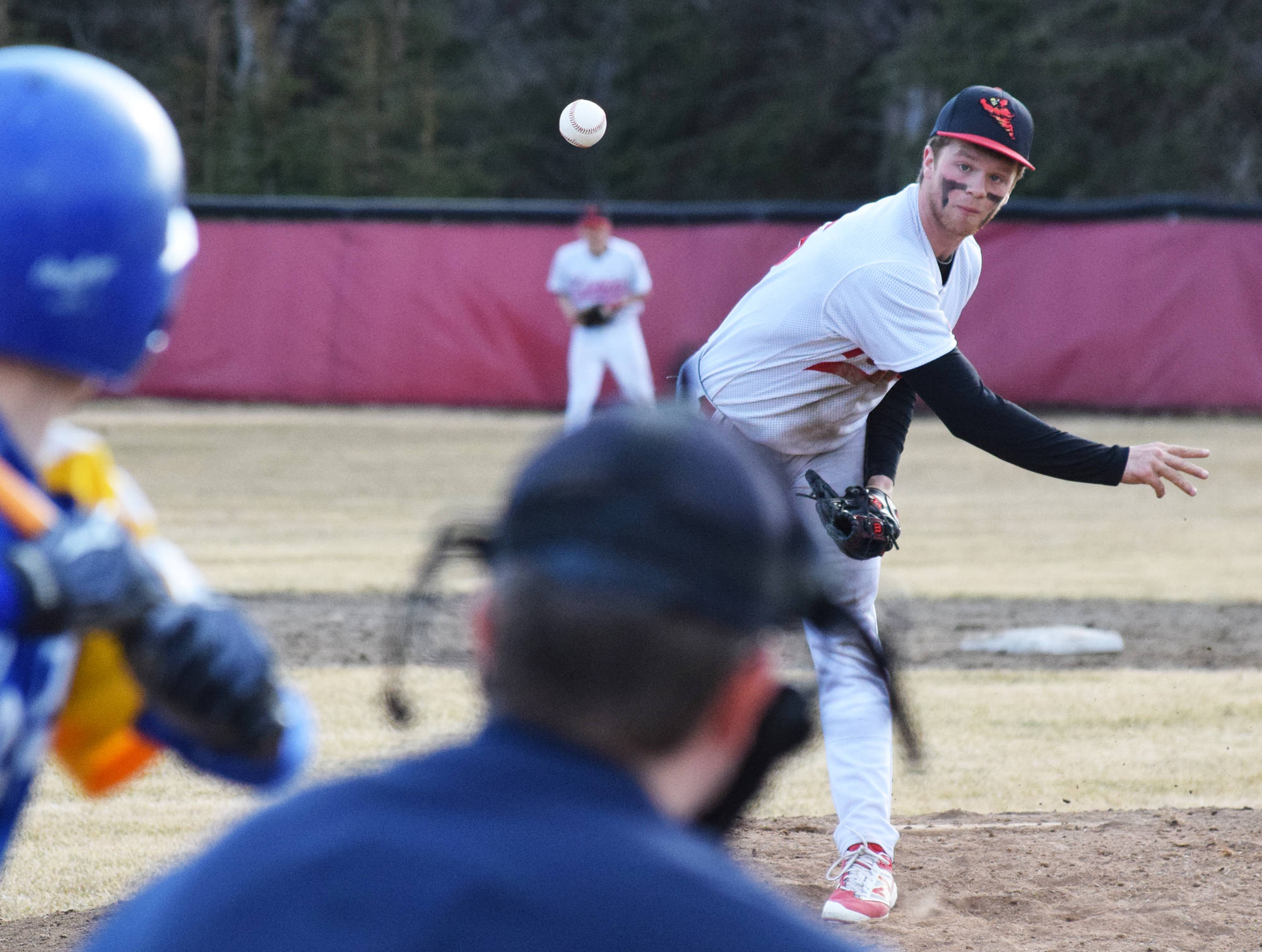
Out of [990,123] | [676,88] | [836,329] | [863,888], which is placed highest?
[990,123]

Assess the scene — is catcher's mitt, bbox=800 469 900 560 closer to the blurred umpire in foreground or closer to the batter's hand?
the batter's hand

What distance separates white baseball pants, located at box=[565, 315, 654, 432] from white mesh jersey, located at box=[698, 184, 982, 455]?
36.9ft

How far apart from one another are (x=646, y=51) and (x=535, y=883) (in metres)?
37.1

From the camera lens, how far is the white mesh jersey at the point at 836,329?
4.47m

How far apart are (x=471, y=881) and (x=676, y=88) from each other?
37396mm

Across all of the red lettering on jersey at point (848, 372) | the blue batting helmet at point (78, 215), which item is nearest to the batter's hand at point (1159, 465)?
the red lettering on jersey at point (848, 372)

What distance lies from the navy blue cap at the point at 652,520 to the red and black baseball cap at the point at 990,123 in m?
3.39

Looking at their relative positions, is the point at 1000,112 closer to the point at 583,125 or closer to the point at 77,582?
the point at 77,582

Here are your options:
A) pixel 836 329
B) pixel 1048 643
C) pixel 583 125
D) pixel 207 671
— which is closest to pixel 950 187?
pixel 836 329

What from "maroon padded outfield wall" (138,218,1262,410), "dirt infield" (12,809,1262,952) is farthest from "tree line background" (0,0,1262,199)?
"dirt infield" (12,809,1262,952)

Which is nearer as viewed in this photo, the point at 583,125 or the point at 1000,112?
the point at 1000,112

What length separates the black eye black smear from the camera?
4453 mm

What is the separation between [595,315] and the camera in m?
16.2

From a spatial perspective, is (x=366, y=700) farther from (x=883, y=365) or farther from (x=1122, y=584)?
(x=1122, y=584)
